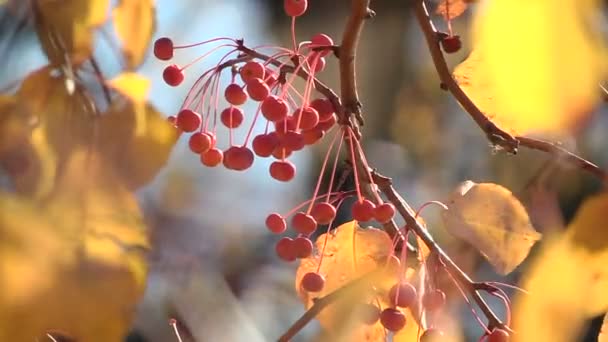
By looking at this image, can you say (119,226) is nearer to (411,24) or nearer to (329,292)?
(329,292)

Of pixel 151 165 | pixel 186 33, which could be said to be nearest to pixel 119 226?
pixel 151 165

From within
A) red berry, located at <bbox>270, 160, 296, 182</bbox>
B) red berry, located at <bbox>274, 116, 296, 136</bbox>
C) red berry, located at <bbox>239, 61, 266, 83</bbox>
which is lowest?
red berry, located at <bbox>270, 160, 296, 182</bbox>

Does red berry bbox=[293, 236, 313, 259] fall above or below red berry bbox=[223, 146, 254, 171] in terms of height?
below

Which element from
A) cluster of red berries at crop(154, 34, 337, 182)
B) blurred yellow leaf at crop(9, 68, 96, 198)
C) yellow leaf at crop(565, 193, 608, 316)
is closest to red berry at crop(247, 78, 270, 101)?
cluster of red berries at crop(154, 34, 337, 182)

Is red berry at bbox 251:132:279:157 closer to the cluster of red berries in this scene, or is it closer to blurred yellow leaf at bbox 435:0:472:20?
the cluster of red berries

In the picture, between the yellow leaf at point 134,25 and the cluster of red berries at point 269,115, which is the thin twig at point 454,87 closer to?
the cluster of red berries at point 269,115
